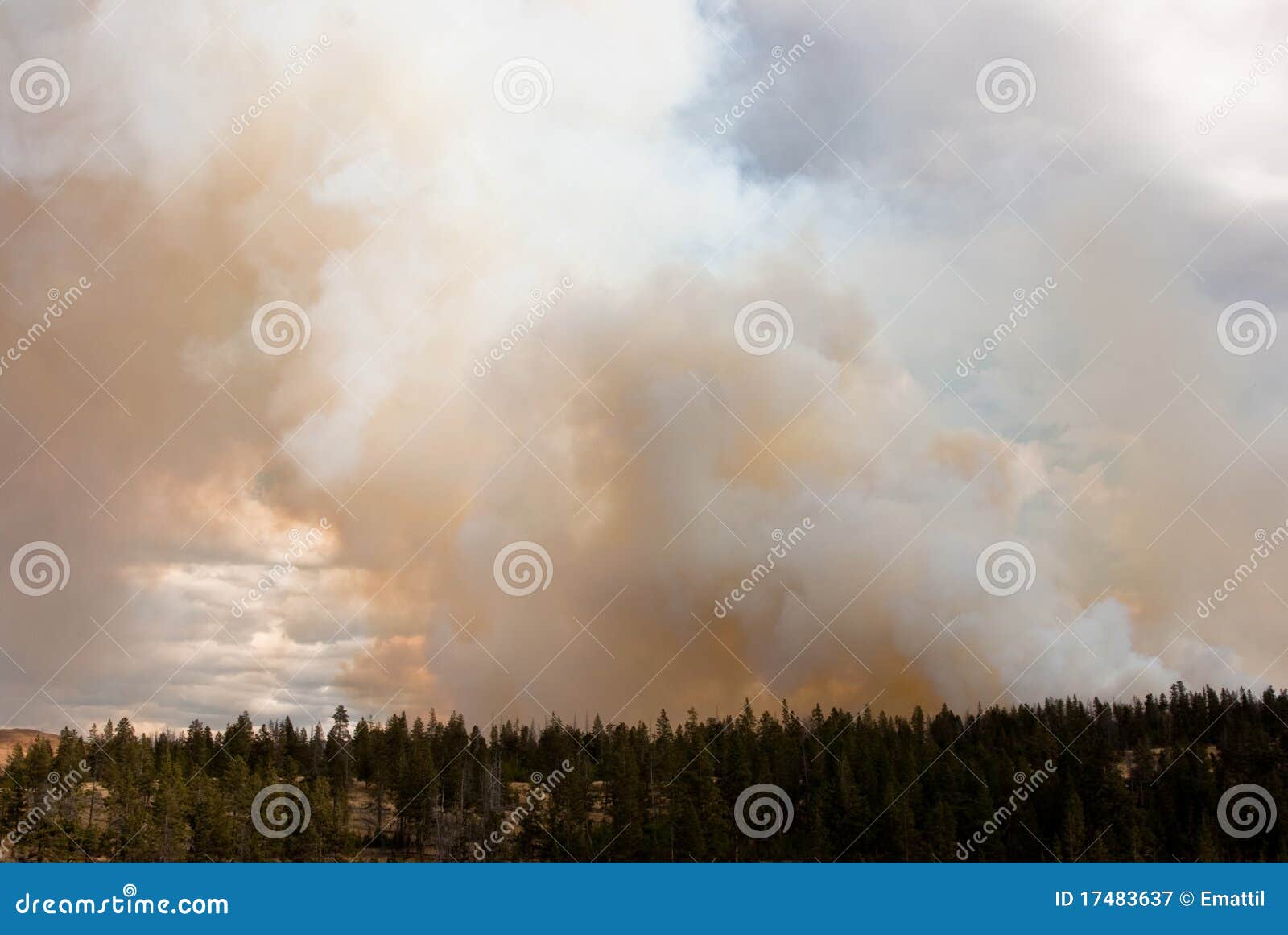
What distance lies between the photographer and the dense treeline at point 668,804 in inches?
6201

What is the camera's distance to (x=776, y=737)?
199125 millimetres

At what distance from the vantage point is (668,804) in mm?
172500

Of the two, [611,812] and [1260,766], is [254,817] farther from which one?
[1260,766]

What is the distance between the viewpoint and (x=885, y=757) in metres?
182

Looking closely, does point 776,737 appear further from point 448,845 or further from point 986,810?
point 448,845

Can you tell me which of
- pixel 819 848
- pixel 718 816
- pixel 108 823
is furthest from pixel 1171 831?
pixel 108 823

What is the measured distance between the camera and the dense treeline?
158 m

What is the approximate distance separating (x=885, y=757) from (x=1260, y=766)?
6602cm
